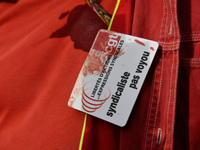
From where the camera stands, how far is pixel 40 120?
0.52 m

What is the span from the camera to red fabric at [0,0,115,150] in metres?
0.51

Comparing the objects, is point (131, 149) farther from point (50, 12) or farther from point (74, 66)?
point (50, 12)

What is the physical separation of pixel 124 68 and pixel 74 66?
166 millimetres

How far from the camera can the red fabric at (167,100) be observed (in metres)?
0.45

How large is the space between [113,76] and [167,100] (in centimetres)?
15

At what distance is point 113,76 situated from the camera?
490 mm

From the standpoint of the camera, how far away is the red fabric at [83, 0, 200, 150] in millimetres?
448

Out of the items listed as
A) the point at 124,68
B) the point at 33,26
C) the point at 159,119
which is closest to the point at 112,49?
the point at 124,68

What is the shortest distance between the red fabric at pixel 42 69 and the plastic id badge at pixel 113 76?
0.15 ft

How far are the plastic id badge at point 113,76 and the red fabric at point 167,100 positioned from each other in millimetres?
25

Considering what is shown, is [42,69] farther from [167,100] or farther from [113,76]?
[167,100]

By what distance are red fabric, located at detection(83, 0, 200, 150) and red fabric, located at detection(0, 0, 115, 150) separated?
0.33ft

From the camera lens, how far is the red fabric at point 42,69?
51 cm

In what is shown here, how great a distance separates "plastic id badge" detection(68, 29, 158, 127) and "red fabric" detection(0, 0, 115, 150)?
5cm
